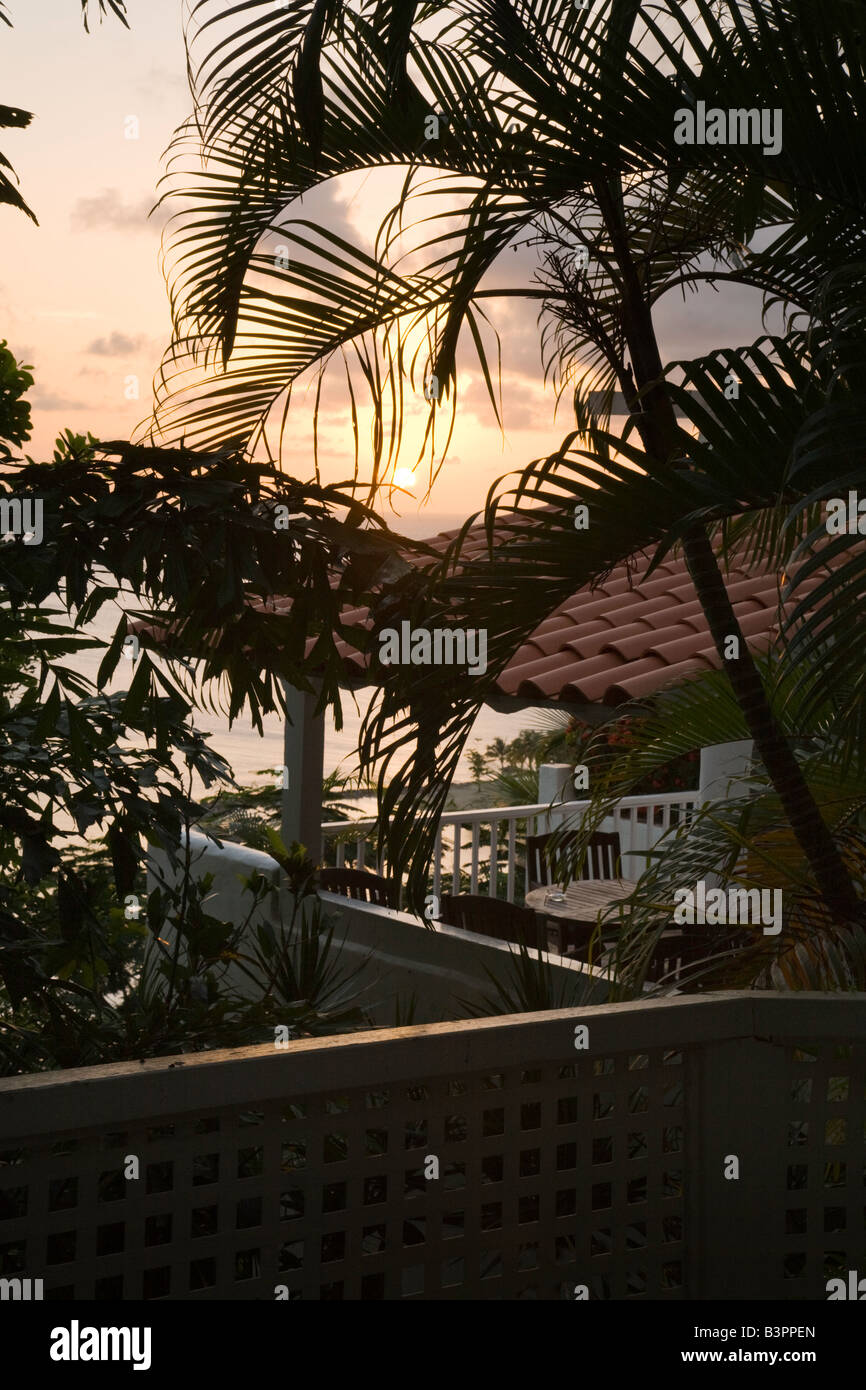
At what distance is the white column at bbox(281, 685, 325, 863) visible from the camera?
24.9 ft

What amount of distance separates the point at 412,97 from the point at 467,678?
151 cm

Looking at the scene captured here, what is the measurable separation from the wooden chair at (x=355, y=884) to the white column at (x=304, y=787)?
27 centimetres

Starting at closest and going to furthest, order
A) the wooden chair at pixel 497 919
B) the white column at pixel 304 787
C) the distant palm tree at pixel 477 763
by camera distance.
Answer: the wooden chair at pixel 497 919, the white column at pixel 304 787, the distant palm tree at pixel 477 763

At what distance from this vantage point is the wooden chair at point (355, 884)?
6.91m

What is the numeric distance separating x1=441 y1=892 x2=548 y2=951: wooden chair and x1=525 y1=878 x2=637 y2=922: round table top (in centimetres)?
50

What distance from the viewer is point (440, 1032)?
188 cm

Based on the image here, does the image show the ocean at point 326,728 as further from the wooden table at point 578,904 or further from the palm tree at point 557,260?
the wooden table at point 578,904

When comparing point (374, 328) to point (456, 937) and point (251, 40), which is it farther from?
point (456, 937)

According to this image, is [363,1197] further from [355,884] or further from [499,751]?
[499,751]

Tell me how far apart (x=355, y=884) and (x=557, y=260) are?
4.61 meters

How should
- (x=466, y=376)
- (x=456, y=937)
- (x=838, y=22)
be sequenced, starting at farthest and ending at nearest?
(x=456, y=937) < (x=466, y=376) < (x=838, y=22)

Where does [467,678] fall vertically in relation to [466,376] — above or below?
below

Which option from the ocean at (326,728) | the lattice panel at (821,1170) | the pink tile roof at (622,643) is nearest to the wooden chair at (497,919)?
the ocean at (326,728)
